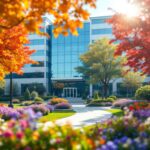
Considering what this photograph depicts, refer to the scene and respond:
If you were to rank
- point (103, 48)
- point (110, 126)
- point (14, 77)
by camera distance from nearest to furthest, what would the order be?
point (110, 126)
point (103, 48)
point (14, 77)

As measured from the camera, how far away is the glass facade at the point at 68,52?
79.4 m

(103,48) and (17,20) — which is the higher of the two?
(103,48)

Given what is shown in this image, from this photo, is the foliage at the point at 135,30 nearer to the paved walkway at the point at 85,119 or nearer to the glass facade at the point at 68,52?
the paved walkway at the point at 85,119

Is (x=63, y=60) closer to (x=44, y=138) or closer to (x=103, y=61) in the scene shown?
(x=103, y=61)

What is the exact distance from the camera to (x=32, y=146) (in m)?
5.18

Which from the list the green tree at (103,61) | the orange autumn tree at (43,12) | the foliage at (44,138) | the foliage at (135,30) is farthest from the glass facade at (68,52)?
the foliage at (44,138)

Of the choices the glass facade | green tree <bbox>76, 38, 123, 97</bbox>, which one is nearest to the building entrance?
the glass facade

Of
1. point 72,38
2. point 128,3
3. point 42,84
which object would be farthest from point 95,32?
point 128,3

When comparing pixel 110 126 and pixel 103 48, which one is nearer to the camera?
pixel 110 126

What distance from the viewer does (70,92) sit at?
8331 cm

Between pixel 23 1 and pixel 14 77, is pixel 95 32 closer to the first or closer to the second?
pixel 14 77

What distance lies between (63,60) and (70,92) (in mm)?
7647

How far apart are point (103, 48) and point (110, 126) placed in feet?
150


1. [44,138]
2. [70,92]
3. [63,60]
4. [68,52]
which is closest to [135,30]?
[44,138]
